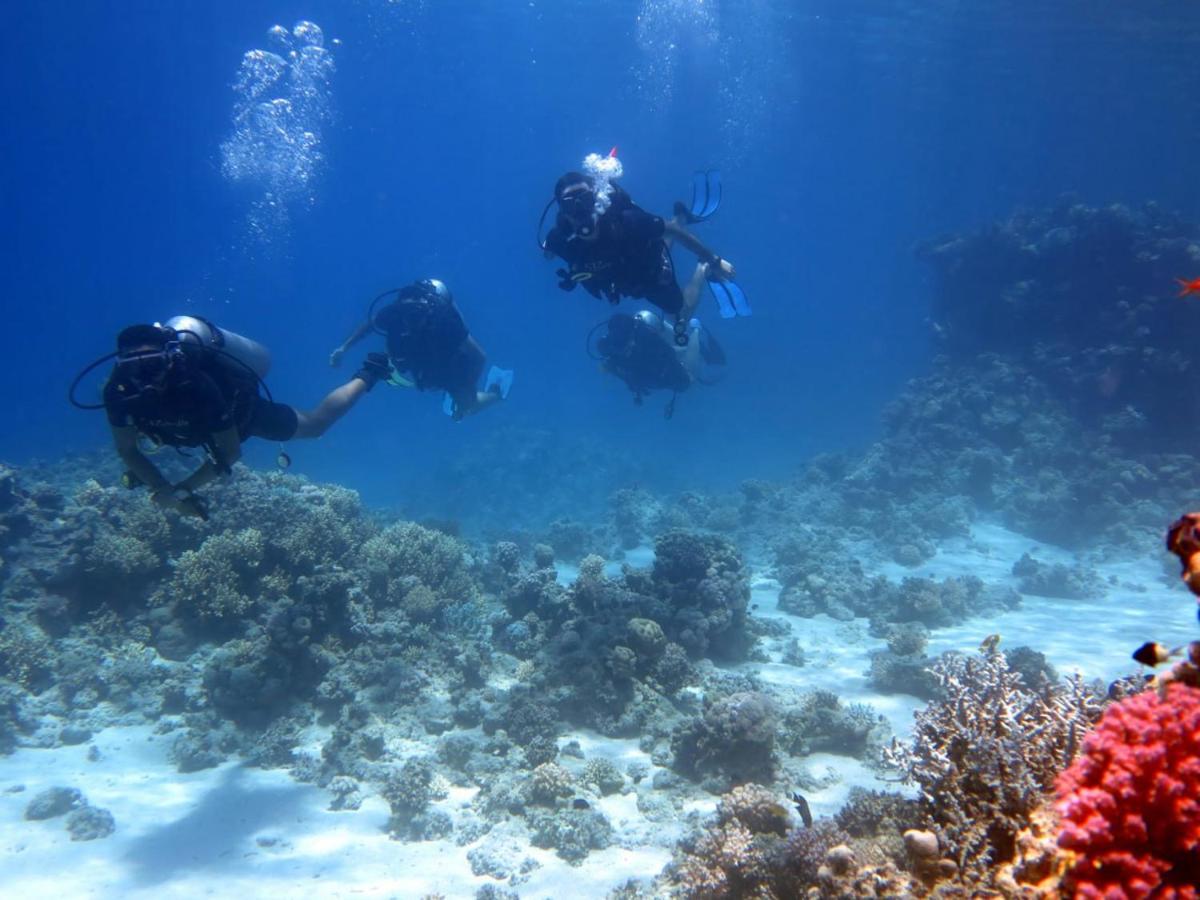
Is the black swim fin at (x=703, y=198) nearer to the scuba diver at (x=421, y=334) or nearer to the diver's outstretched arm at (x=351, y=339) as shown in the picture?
the scuba diver at (x=421, y=334)

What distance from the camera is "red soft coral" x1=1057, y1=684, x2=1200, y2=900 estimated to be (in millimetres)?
1889

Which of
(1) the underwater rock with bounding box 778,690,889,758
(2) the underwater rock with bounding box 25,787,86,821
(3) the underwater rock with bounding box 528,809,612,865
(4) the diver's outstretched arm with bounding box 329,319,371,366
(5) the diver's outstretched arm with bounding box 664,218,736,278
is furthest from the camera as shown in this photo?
(4) the diver's outstretched arm with bounding box 329,319,371,366

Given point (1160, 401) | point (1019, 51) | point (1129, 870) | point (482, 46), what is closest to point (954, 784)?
point (1129, 870)

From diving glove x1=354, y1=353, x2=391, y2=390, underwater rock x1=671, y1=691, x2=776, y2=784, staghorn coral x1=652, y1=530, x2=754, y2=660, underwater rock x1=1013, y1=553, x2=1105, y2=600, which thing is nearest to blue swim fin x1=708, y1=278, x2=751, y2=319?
staghorn coral x1=652, y1=530, x2=754, y2=660

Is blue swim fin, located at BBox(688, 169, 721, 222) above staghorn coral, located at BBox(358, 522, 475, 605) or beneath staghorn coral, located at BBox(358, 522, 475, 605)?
above

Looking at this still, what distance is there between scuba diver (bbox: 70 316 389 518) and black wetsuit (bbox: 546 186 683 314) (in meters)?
4.37

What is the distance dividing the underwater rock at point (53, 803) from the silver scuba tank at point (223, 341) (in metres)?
5.26

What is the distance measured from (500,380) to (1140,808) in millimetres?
14809

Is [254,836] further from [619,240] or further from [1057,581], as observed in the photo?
[1057,581]

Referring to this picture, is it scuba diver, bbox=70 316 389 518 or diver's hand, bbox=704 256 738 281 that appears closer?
scuba diver, bbox=70 316 389 518

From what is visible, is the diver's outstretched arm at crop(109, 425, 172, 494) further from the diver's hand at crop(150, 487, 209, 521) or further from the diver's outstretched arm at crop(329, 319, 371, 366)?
the diver's outstretched arm at crop(329, 319, 371, 366)

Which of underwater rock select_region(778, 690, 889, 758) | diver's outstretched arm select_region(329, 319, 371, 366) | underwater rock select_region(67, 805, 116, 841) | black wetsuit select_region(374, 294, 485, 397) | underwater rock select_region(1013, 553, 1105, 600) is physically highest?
diver's outstretched arm select_region(329, 319, 371, 366)

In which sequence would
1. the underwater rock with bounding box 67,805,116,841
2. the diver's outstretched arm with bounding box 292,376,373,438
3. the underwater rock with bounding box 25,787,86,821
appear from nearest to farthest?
1. the underwater rock with bounding box 67,805,116,841
2. the underwater rock with bounding box 25,787,86,821
3. the diver's outstretched arm with bounding box 292,376,373,438

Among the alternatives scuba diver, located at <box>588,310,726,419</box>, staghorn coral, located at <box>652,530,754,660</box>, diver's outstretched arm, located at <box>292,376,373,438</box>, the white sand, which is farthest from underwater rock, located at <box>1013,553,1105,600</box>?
diver's outstretched arm, located at <box>292,376,373,438</box>
